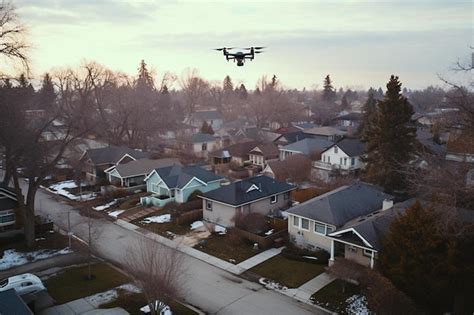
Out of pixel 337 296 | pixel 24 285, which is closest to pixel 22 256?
pixel 24 285

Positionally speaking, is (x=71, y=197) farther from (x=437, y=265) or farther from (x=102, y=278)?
(x=437, y=265)

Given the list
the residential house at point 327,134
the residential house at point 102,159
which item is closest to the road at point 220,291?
the residential house at point 102,159

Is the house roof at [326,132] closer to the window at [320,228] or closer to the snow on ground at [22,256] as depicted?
the window at [320,228]

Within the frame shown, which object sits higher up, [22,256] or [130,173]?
[130,173]

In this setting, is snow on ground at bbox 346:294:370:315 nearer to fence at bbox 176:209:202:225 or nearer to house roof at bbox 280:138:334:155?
fence at bbox 176:209:202:225

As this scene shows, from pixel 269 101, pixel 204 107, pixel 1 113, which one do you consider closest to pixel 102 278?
pixel 1 113

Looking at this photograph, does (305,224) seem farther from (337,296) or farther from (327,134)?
(327,134)
